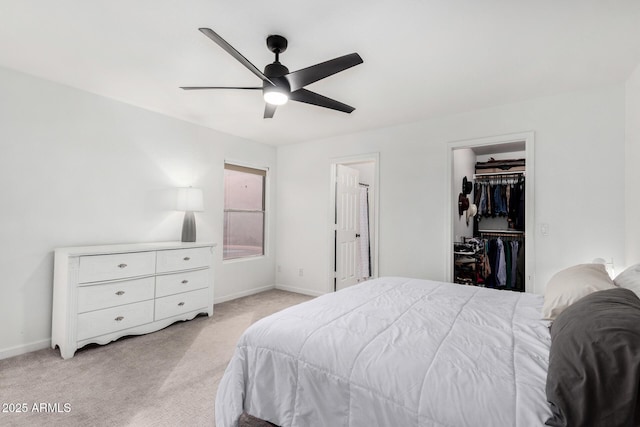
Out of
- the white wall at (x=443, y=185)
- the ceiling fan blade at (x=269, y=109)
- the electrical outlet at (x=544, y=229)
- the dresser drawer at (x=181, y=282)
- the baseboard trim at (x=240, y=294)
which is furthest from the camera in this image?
the baseboard trim at (x=240, y=294)

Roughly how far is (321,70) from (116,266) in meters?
2.54

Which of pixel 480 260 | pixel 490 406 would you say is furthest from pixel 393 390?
pixel 480 260

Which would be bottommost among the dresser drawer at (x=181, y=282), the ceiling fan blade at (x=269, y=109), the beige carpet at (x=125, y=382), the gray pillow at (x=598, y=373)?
the beige carpet at (x=125, y=382)

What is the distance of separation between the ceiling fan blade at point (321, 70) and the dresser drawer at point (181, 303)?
2590mm

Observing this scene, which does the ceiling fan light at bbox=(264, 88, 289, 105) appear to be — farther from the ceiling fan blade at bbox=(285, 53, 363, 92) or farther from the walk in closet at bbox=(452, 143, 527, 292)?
the walk in closet at bbox=(452, 143, 527, 292)

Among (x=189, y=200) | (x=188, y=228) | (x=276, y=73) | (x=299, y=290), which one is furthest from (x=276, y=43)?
(x=299, y=290)

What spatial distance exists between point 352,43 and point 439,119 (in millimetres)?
2016

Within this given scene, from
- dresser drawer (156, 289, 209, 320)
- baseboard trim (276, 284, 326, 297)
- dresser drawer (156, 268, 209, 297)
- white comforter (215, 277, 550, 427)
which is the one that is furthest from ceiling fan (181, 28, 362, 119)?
baseboard trim (276, 284, 326, 297)

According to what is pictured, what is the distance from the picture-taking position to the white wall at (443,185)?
2.88 metres

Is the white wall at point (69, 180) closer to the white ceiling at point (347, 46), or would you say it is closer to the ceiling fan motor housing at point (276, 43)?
the white ceiling at point (347, 46)

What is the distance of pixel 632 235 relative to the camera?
8.51 feet

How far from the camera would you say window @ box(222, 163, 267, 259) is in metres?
4.61

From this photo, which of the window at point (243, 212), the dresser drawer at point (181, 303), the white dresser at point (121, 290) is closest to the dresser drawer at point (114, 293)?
the white dresser at point (121, 290)

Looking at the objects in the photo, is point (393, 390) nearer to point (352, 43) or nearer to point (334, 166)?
point (352, 43)
